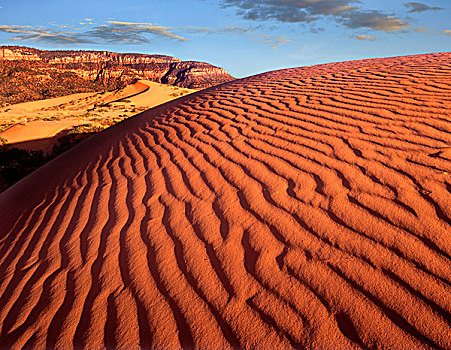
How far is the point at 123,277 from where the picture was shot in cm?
200

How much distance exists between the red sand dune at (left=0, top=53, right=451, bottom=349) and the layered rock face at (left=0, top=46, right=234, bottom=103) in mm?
43868

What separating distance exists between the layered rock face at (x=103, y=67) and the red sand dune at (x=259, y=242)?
1727 inches

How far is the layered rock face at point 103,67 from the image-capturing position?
51.2m

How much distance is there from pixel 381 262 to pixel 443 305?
0.34 m

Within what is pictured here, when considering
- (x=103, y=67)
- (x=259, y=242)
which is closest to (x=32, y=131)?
(x=259, y=242)

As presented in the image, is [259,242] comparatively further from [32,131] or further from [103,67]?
[103,67]

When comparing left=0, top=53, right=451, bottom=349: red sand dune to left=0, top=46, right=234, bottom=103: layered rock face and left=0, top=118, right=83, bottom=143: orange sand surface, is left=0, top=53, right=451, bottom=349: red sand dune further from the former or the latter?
left=0, top=46, right=234, bottom=103: layered rock face

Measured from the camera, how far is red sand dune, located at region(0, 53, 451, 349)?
150 cm

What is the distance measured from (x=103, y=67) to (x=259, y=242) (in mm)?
74091

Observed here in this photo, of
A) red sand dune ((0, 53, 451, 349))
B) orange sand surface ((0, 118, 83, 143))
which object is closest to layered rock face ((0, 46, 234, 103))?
orange sand surface ((0, 118, 83, 143))

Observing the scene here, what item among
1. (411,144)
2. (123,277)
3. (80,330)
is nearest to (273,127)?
(411,144)

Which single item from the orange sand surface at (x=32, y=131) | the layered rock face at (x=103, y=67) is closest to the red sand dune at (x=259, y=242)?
the orange sand surface at (x=32, y=131)

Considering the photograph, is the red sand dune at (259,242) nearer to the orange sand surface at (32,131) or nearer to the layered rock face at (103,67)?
the orange sand surface at (32,131)

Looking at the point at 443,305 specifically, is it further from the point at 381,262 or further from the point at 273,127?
the point at 273,127
